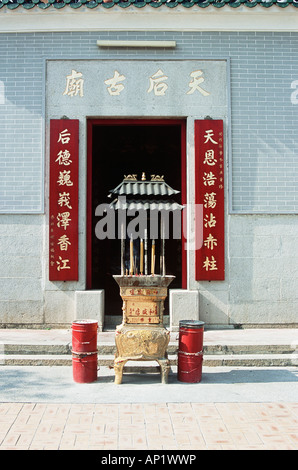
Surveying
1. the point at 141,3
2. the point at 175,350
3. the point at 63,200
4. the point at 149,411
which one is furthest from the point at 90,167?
the point at 149,411

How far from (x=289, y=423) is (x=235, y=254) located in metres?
4.51

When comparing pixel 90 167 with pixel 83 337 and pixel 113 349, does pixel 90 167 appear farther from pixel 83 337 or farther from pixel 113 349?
pixel 83 337

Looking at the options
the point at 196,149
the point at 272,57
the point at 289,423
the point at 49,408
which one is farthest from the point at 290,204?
the point at 49,408

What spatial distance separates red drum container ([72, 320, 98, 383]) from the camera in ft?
21.0

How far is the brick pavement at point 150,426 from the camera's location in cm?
430

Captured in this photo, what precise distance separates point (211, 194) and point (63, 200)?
9.21 feet

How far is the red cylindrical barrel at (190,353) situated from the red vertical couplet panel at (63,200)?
312 cm

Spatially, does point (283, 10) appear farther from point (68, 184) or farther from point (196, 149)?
point (68, 184)

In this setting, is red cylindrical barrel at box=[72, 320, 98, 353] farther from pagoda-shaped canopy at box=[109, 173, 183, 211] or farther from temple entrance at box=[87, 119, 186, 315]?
temple entrance at box=[87, 119, 186, 315]

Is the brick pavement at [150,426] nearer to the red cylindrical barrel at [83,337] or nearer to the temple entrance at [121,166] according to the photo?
the red cylindrical barrel at [83,337]

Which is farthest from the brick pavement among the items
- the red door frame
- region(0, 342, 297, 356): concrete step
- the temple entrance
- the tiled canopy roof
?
the tiled canopy roof

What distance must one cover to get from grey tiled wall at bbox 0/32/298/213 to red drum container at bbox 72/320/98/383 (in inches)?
132

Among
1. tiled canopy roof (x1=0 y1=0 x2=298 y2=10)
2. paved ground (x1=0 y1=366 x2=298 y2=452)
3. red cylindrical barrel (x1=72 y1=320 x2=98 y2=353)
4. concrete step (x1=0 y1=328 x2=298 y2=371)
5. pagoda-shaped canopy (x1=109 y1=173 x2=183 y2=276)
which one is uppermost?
tiled canopy roof (x1=0 y1=0 x2=298 y2=10)

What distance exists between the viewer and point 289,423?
4.84 m
